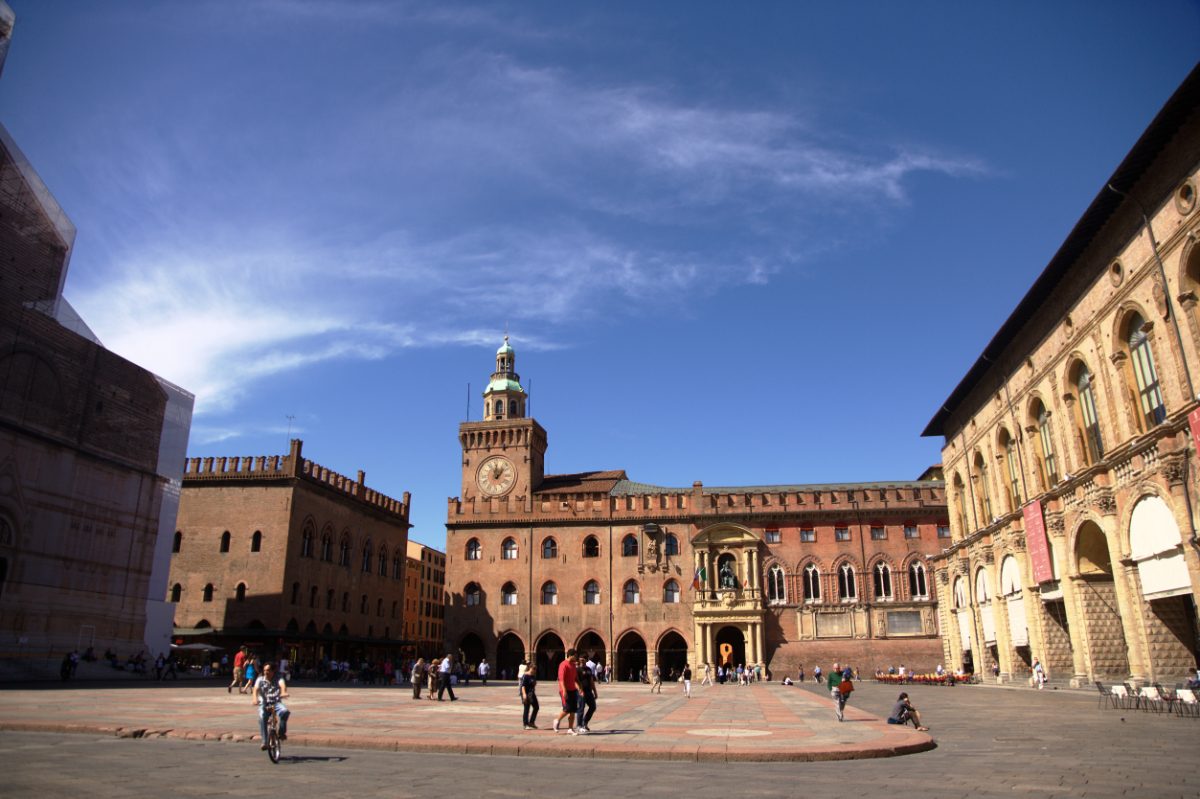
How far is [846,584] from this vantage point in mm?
47875

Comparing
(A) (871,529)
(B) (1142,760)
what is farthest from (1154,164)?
(A) (871,529)

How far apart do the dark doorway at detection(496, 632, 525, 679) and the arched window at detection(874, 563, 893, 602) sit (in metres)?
21.7

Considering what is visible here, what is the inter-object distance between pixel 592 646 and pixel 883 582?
18310 millimetres

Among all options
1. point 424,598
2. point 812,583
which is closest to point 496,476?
point 812,583

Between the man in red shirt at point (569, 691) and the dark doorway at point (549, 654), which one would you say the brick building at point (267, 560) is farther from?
the man in red shirt at point (569, 691)

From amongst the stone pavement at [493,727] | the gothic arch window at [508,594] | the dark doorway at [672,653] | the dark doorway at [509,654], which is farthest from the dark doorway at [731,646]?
the stone pavement at [493,727]

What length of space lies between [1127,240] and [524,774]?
21.2 metres

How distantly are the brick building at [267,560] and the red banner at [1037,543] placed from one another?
36.2 metres

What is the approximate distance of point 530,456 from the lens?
5544cm

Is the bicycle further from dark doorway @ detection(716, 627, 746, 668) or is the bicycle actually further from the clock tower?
the clock tower

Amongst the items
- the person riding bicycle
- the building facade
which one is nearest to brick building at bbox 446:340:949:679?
the building facade

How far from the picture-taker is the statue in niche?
4859 cm

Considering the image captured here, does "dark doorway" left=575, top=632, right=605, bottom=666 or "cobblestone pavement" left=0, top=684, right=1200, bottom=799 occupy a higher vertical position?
"dark doorway" left=575, top=632, right=605, bottom=666

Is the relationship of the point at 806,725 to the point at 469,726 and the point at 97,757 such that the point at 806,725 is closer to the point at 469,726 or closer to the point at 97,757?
the point at 469,726
